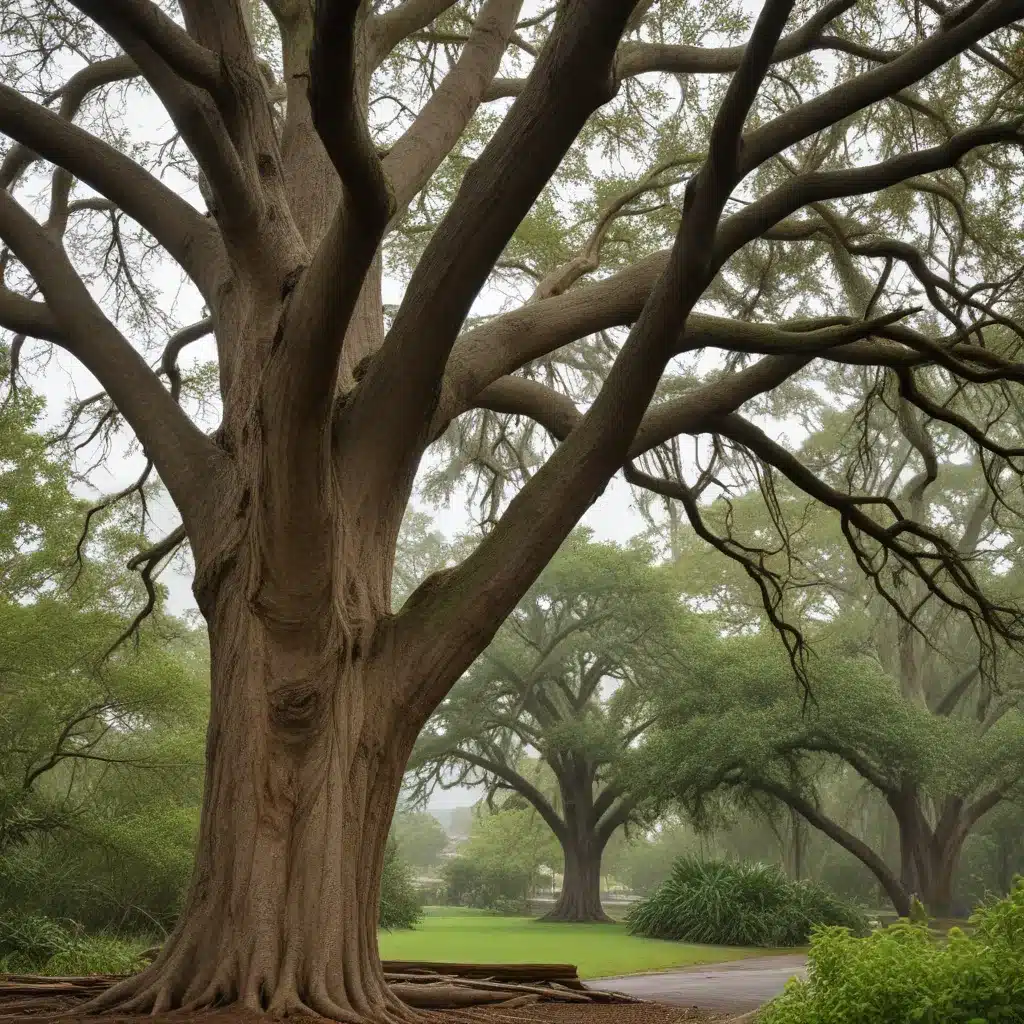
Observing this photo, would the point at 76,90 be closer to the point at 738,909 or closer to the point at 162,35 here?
the point at 162,35

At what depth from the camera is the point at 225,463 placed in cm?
516

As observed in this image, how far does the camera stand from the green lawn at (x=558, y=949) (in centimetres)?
1194

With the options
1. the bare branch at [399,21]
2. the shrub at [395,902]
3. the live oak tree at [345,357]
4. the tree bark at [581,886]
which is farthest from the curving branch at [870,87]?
the tree bark at [581,886]

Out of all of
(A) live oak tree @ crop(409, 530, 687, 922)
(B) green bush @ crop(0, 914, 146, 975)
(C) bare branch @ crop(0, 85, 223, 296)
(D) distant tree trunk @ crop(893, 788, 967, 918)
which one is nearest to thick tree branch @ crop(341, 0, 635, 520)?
(C) bare branch @ crop(0, 85, 223, 296)

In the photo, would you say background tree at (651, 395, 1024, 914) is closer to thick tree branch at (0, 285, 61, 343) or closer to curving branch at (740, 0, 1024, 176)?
curving branch at (740, 0, 1024, 176)

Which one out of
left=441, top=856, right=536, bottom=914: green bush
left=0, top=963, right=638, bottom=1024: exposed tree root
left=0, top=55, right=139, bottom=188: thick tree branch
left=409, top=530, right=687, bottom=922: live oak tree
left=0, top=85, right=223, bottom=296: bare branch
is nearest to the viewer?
left=0, top=963, right=638, bottom=1024: exposed tree root

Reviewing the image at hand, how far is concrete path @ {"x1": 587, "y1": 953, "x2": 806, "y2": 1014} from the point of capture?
296 inches

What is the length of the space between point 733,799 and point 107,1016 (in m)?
15.8

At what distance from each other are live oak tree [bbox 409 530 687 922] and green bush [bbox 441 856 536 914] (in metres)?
8.29

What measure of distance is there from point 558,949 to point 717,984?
486 cm

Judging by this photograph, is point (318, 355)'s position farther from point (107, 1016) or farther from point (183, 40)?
point (107, 1016)

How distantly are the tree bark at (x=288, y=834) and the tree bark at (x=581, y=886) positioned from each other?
19145mm

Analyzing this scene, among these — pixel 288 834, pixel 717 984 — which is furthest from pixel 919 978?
pixel 717 984

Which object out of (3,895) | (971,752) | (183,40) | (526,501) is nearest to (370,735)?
(526,501)
